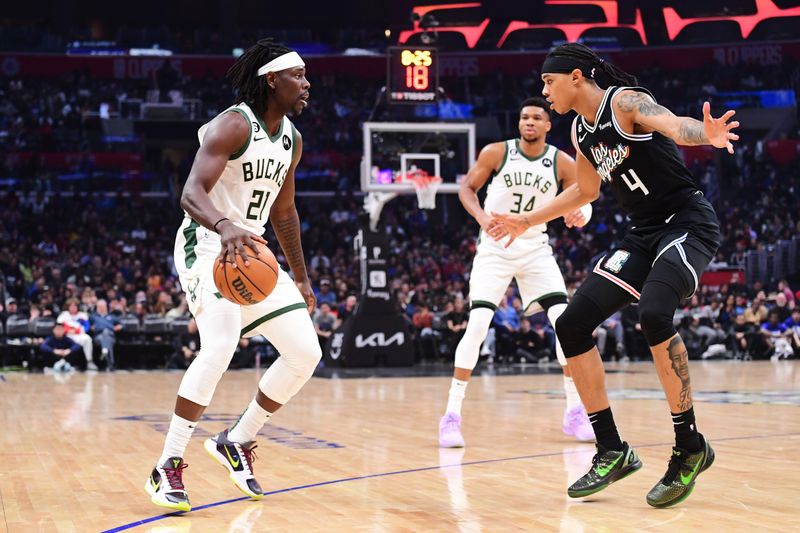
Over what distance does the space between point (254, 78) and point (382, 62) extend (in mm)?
30578

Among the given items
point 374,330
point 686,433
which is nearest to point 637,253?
point 686,433

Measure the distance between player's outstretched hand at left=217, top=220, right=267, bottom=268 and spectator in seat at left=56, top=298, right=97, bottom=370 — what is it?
12.6 metres

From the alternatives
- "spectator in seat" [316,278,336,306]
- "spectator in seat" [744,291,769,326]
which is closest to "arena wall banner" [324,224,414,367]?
"spectator in seat" [316,278,336,306]

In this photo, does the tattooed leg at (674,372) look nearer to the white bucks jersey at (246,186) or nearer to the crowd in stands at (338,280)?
the white bucks jersey at (246,186)

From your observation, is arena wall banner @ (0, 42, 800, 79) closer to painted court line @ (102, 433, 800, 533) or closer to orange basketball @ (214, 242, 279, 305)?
painted court line @ (102, 433, 800, 533)

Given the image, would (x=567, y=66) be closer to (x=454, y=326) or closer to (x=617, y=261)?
(x=617, y=261)

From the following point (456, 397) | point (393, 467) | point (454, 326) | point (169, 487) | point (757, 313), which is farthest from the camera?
point (757, 313)

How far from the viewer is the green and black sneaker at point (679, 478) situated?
14.5 ft

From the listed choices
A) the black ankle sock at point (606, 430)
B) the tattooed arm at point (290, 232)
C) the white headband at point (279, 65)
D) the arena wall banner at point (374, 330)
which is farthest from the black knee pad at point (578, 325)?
the arena wall banner at point (374, 330)

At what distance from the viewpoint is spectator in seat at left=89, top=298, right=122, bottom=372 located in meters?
16.7

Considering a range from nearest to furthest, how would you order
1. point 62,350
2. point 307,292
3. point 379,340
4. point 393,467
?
point 307,292 → point 393,467 → point 62,350 → point 379,340

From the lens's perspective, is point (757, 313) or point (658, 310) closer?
point (658, 310)

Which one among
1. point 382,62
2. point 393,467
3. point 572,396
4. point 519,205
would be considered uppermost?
point 382,62

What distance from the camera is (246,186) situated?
15.9 feet
